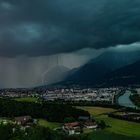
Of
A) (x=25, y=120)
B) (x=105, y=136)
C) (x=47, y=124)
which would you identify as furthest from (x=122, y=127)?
(x=25, y=120)

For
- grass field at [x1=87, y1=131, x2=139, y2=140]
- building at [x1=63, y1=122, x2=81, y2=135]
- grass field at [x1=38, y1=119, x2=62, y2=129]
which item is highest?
grass field at [x1=38, y1=119, x2=62, y2=129]

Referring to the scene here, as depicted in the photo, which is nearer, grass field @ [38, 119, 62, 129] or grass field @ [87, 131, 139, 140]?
grass field @ [87, 131, 139, 140]

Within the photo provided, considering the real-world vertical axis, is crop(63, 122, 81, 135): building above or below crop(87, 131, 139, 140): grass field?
above

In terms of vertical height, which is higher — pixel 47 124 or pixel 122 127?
pixel 47 124

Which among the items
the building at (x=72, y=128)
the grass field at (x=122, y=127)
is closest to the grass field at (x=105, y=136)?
the grass field at (x=122, y=127)

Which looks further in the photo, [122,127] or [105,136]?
[122,127]

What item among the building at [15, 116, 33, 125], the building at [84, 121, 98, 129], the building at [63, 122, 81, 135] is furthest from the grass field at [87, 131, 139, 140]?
the building at [15, 116, 33, 125]

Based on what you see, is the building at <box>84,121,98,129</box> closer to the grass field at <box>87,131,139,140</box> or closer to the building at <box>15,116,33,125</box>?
the grass field at <box>87,131,139,140</box>

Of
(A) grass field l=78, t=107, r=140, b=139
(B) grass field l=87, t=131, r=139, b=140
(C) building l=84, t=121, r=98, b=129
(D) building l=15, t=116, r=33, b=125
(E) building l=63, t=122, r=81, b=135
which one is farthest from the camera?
(D) building l=15, t=116, r=33, b=125

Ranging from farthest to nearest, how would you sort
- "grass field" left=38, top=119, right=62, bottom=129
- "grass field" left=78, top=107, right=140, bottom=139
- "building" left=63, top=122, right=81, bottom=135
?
"grass field" left=38, top=119, right=62, bottom=129, "building" left=63, top=122, right=81, bottom=135, "grass field" left=78, top=107, right=140, bottom=139

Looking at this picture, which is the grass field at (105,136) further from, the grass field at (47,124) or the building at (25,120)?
the building at (25,120)

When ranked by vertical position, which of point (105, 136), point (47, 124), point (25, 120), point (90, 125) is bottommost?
point (105, 136)

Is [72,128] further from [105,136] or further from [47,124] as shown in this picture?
[105,136]

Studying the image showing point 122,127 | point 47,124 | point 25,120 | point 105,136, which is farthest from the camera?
point 25,120
